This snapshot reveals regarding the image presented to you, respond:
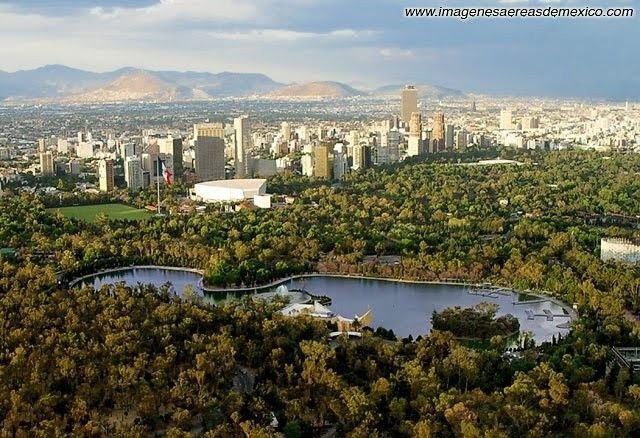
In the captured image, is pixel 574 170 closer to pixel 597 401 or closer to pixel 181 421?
pixel 597 401

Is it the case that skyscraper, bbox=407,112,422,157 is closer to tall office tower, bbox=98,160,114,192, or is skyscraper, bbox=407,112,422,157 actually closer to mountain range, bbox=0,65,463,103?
tall office tower, bbox=98,160,114,192

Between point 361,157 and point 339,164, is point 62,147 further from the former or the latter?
point 339,164

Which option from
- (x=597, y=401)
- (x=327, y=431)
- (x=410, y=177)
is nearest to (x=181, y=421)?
(x=327, y=431)

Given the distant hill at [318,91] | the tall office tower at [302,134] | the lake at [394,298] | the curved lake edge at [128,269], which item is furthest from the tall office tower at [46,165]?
the distant hill at [318,91]

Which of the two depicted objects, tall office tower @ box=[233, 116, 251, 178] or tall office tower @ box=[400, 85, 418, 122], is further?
tall office tower @ box=[400, 85, 418, 122]

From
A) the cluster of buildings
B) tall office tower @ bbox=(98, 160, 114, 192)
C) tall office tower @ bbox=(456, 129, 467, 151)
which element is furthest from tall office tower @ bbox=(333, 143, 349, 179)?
tall office tower @ bbox=(456, 129, 467, 151)

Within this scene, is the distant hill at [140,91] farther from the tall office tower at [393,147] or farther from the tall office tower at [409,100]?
the tall office tower at [393,147]
